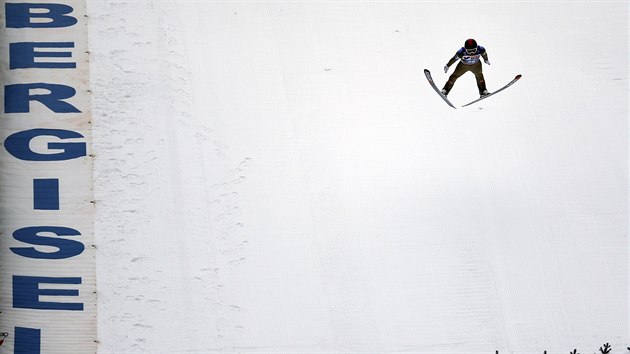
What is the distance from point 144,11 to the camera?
1084 centimetres

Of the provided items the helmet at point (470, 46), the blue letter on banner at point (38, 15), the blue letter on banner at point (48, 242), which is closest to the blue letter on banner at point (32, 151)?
the blue letter on banner at point (48, 242)

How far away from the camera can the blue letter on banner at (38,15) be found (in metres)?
10.6

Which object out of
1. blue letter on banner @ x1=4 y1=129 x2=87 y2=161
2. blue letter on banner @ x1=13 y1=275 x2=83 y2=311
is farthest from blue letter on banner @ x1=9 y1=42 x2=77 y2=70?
blue letter on banner @ x1=13 y1=275 x2=83 y2=311

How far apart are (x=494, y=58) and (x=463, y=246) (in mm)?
2809

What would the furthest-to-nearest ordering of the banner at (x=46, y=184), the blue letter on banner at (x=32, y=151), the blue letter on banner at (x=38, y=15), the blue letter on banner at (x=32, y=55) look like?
the blue letter on banner at (x=38, y=15) < the blue letter on banner at (x=32, y=55) < the blue letter on banner at (x=32, y=151) < the banner at (x=46, y=184)

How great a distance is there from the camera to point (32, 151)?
385 inches

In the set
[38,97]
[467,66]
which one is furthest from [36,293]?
[467,66]

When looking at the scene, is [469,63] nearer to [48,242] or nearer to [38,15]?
[48,242]

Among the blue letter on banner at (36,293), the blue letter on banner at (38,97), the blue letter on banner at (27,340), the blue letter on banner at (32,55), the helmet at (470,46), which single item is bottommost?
the blue letter on banner at (27,340)

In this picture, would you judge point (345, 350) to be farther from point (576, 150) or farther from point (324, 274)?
point (576, 150)

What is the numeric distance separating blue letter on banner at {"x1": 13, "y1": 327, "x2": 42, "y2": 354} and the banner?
0.01 meters

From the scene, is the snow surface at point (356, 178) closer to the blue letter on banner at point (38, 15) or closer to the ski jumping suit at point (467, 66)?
the ski jumping suit at point (467, 66)

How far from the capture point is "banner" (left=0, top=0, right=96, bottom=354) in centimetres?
905

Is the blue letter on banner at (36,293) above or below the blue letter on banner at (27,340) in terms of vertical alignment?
above
